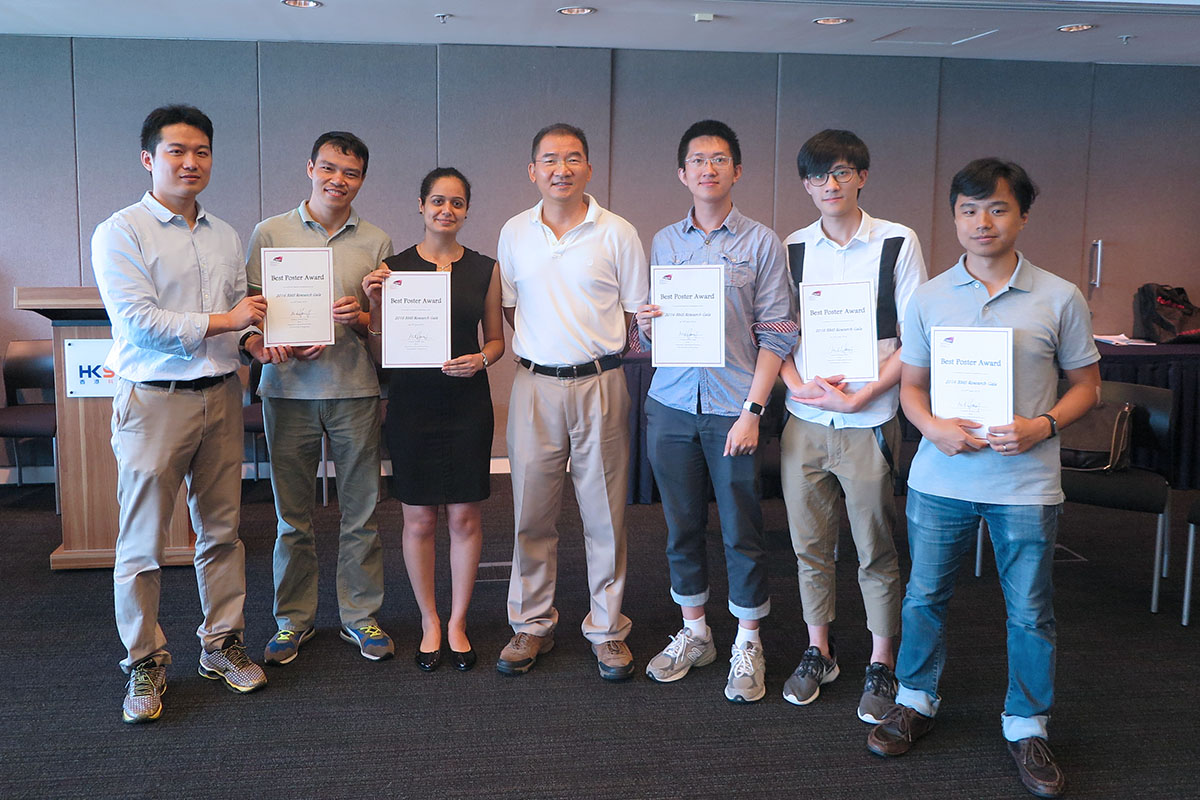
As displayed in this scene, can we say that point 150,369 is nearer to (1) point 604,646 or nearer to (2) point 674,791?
(1) point 604,646

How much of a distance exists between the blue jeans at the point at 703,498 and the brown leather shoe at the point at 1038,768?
2.57 feet

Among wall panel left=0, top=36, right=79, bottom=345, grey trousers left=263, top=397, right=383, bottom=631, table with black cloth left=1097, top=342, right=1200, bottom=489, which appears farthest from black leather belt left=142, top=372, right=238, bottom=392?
table with black cloth left=1097, top=342, right=1200, bottom=489

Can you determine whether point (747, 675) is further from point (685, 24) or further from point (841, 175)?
point (685, 24)

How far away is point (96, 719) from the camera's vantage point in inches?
105

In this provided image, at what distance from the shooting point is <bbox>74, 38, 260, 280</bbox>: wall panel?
5.66 metres

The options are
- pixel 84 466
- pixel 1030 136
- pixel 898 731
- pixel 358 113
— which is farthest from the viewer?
pixel 1030 136

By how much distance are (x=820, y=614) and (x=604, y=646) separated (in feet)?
2.30

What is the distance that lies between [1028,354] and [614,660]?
5.07 ft

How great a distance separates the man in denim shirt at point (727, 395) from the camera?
8.73 feet

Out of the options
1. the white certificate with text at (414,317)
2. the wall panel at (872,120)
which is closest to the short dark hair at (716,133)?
the white certificate with text at (414,317)

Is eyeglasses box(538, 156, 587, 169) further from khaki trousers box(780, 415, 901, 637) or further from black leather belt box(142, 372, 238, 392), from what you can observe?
black leather belt box(142, 372, 238, 392)

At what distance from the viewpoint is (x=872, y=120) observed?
633cm

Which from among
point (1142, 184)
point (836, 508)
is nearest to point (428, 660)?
point (836, 508)

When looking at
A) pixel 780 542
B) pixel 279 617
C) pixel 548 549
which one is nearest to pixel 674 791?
pixel 548 549
